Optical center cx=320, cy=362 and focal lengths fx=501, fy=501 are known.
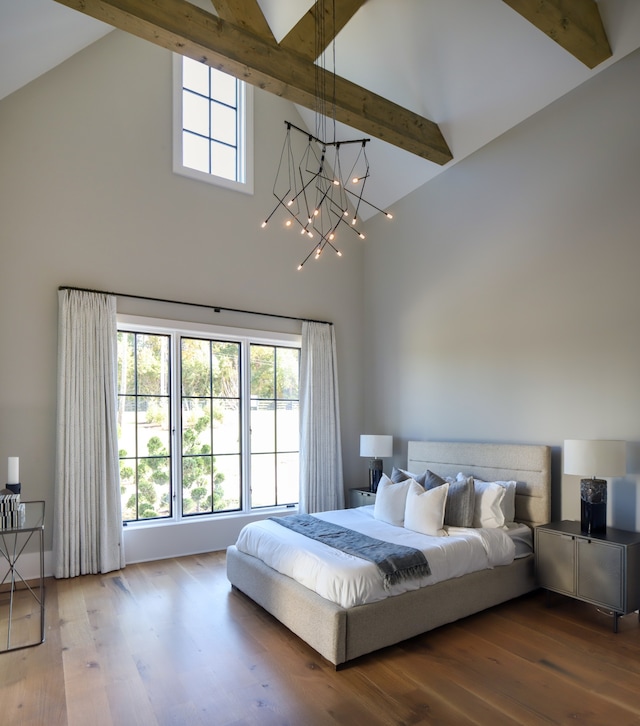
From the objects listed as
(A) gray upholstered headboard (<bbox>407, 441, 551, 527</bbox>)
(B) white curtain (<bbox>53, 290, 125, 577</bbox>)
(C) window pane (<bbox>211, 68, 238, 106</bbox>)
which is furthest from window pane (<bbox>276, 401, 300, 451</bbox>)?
(C) window pane (<bbox>211, 68, 238, 106</bbox>)

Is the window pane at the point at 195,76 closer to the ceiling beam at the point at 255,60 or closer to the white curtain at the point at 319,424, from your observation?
the ceiling beam at the point at 255,60

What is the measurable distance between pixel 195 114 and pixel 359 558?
4.75 metres

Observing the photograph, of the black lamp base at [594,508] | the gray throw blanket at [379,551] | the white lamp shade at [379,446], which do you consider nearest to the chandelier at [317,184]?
the white lamp shade at [379,446]

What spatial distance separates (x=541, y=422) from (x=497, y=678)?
7.07ft

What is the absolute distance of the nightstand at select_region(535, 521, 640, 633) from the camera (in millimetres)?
3238

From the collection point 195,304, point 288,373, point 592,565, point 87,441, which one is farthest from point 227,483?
point 592,565

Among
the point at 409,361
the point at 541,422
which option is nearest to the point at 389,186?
the point at 409,361

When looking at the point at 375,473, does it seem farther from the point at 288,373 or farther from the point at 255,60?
the point at 255,60

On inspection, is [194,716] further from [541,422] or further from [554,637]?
[541,422]

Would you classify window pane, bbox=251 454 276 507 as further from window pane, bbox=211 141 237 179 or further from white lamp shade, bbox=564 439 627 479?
white lamp shade, bbox=564 439 627 479

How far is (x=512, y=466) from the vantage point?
424cm

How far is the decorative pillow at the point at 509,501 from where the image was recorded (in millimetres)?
4000

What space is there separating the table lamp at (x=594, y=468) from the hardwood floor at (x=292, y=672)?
68 cm

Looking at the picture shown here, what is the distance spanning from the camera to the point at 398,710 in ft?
7.93
